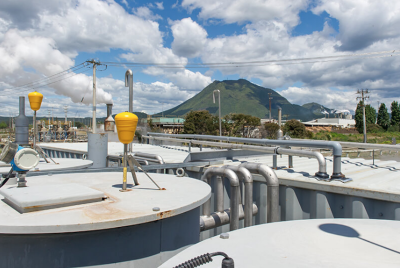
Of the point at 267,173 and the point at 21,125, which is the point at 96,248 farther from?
the point at 21,125

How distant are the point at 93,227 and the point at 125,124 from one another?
154cm

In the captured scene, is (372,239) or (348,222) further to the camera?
(348,222)

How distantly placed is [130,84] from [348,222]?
21.7 feet

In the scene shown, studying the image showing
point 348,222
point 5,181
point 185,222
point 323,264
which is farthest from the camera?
point 5,181

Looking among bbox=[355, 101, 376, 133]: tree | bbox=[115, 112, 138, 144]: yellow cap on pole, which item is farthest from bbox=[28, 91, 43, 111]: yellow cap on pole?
bbox=[355, 101, 376, 133]: tree

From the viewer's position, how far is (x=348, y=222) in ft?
10.2

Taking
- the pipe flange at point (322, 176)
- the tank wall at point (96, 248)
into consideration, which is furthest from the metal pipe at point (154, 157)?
the tank wall at point (96, 248)

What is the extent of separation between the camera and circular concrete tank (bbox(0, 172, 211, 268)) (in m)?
2.60

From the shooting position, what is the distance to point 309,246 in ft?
8.12

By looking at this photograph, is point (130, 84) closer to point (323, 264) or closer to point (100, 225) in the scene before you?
point (100, 225)

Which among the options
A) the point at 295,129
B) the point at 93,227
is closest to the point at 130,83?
the point at 93,227

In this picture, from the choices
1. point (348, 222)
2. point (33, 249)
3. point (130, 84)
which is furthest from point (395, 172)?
point (130, 84)

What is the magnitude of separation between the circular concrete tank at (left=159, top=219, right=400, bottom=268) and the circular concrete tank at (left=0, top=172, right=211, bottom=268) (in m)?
0.72

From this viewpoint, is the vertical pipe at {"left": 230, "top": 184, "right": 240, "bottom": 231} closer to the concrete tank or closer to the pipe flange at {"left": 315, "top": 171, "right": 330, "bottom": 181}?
the pipe flange at {"left": 315, "top": 171, "right": 330, "bottom": 181}
